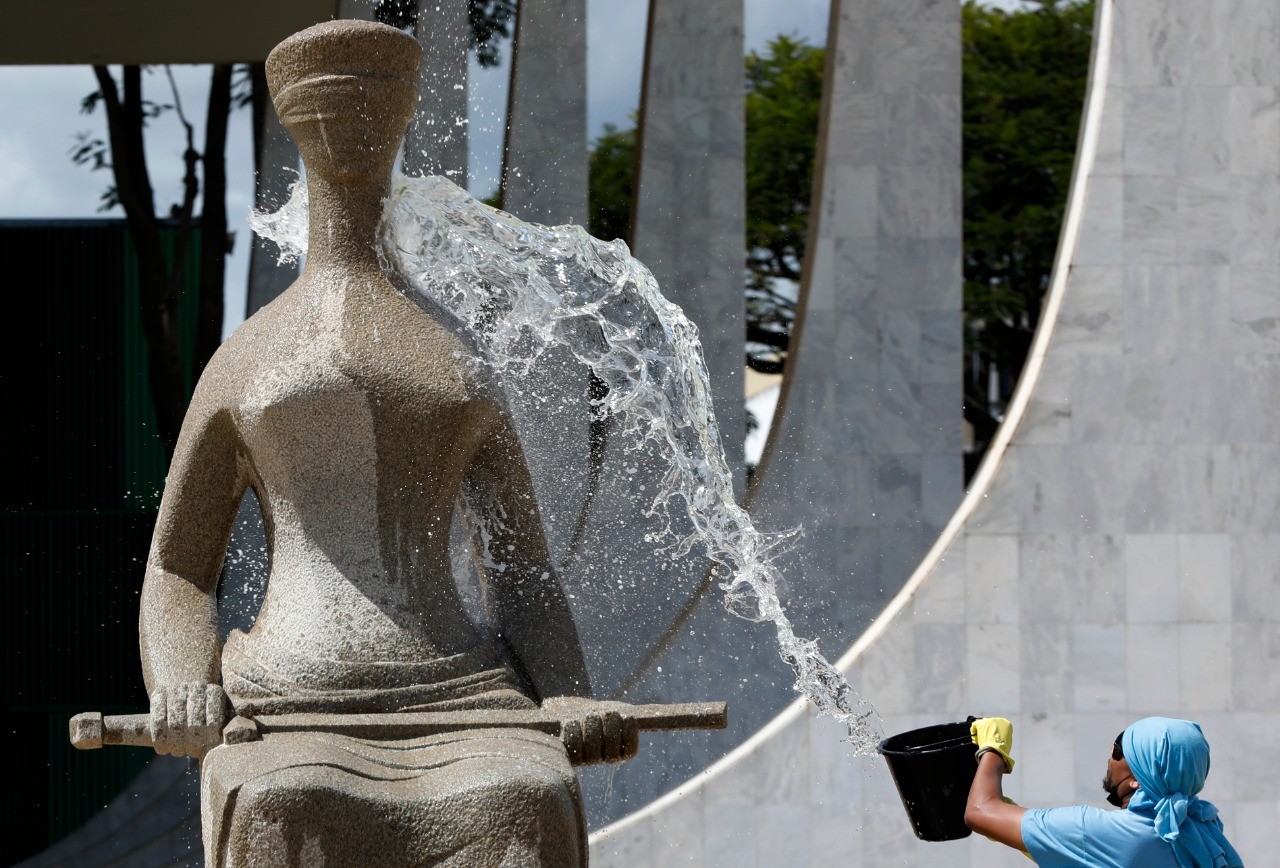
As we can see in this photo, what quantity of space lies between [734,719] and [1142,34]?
4111 mm

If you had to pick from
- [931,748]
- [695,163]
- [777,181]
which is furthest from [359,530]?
[777,181]

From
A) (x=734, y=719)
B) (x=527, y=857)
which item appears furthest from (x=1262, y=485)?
(x=527, y=857)

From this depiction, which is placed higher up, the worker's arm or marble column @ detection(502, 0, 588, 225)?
marble column @ detection(502, 0, 588, 225)

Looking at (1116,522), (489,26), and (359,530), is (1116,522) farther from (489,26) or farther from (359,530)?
(489,26)

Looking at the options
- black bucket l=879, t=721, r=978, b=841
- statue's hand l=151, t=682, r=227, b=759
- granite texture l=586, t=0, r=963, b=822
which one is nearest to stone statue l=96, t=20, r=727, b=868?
statue's hand l=151, t=682, r=227, b=759

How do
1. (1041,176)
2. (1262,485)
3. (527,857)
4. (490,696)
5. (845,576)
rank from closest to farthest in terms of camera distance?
(527,857) → (490,696) → (1262,485) → (845,576) → (1041,176)

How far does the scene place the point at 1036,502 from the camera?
9281mm

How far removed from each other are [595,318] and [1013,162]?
15.8 meters

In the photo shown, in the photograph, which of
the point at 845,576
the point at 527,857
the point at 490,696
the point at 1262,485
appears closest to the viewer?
the point at 527,857

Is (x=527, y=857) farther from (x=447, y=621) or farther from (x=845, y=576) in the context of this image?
(x=845, y=576)

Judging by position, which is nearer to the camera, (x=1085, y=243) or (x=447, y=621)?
(x=447, y=621)

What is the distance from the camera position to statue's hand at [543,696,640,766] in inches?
155

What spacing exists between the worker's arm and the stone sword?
0.60m

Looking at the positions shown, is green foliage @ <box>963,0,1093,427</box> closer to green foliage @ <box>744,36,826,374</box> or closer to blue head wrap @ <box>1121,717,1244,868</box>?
green foliage @ <box>744,36,826,374</box>
